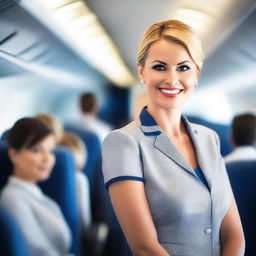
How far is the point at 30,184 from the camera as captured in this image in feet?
2.38

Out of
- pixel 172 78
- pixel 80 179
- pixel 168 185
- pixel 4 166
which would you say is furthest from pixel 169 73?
pixel 80 179

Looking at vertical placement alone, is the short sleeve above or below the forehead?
below

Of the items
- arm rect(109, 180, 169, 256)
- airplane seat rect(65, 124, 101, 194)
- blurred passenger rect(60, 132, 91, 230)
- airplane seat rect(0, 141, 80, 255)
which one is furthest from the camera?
airplane seat rect(0, 141, 80, 255)

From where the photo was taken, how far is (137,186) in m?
0.51

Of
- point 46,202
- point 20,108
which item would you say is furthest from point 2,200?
point 46,202

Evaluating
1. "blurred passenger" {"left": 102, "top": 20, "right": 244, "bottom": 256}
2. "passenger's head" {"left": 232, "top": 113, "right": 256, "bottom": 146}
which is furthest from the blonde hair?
"passenger's head" {"left": 232, "top": 113, "right": 256, "bottom": 146}

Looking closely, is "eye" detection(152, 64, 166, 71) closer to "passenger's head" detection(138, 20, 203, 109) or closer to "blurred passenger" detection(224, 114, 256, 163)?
"passenger's head" detection(138, 20, 203, 109)

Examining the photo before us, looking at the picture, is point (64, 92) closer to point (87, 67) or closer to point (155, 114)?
point (87, 67)

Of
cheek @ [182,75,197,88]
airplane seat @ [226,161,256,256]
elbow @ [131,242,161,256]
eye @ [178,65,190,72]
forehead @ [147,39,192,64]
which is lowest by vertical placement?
elbow @ [131,242,161,256]

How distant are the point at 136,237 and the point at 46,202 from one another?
431 mm

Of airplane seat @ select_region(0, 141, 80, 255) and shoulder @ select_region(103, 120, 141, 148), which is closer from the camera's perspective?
shoulder @ select_region(103, 120, 141, 148)

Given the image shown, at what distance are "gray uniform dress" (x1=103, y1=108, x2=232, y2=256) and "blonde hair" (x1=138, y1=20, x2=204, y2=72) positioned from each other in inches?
3.1

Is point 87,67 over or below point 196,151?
over

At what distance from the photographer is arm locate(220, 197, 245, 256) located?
0.54 m
